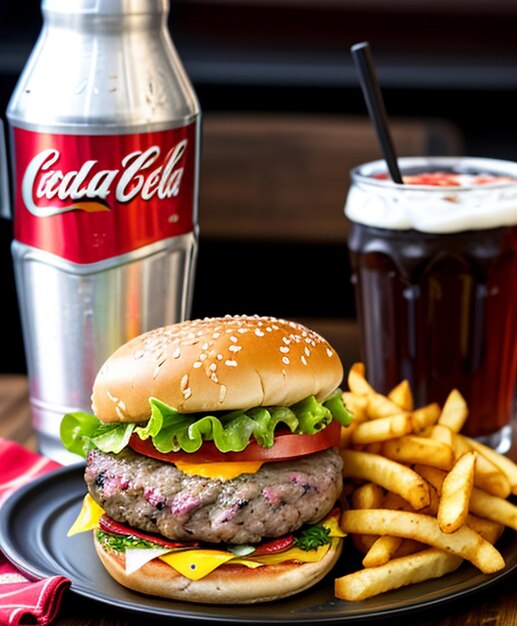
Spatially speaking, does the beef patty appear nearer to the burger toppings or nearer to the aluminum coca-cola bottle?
the burger toppings

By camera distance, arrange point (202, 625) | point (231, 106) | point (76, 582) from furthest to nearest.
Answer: point (231, 106) < point (76, 582) < point (202, 625)

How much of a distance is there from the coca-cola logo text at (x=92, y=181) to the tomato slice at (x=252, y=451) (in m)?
0.59

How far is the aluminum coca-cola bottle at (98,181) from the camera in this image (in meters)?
2.11

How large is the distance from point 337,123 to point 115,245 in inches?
130

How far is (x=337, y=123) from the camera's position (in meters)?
5.30

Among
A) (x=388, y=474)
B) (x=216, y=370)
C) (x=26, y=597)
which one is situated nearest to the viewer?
(x=26, y=597)

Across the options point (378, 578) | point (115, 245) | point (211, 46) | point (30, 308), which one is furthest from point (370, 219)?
point (211, 46)

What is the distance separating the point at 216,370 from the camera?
1.67 m

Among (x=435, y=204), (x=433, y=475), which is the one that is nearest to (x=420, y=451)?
(x=433, y=475)

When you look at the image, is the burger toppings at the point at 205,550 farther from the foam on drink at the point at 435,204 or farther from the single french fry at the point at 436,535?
the foam on drink at the point at 435,204

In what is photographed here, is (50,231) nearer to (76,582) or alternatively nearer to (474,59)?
(76,582)

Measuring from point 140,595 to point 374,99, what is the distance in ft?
3.87

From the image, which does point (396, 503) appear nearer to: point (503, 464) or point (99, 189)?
point (503, 464)

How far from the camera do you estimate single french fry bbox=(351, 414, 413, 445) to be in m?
1.85
